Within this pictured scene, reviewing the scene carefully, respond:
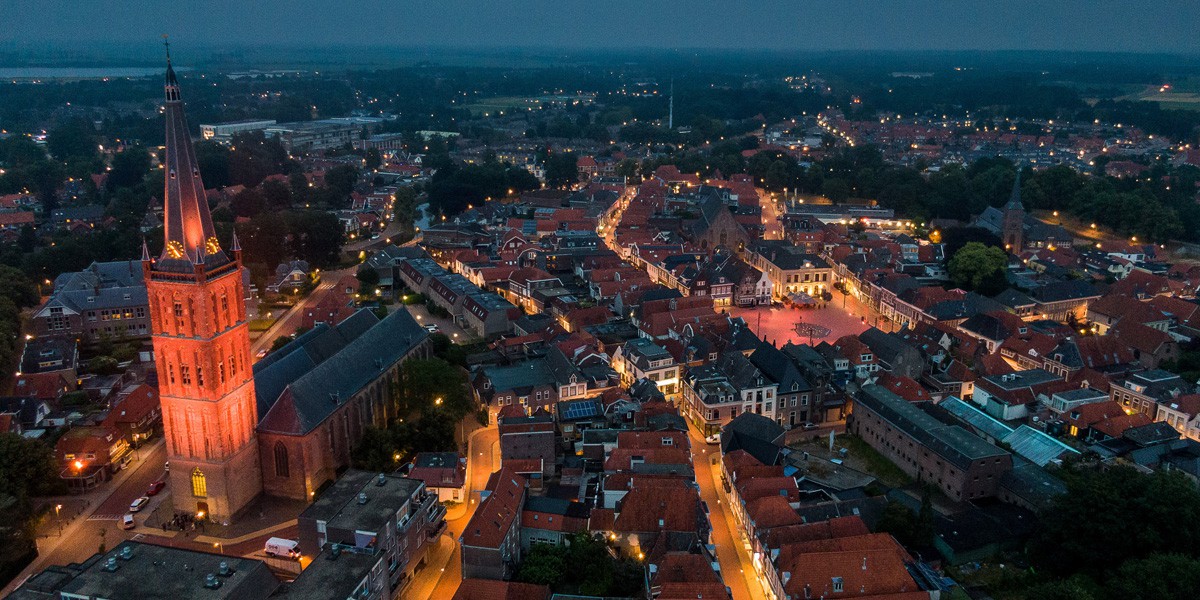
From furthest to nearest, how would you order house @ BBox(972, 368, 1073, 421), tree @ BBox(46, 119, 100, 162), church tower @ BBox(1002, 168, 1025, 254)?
tree @ BBox(46, 119, 100, 162) → church tower @ BBox(1002, 168, 1025, 254) → house @ BBox(972, 368, 1073, 421)

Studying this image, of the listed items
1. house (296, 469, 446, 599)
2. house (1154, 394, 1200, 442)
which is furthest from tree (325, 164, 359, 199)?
house (1154, 394, 1200, 442)

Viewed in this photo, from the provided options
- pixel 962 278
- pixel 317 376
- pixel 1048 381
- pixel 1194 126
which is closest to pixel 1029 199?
A: pixel 962 278

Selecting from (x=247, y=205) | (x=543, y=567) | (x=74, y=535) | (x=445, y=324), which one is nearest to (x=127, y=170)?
(x=247, y=205)

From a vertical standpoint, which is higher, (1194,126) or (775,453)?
(1194,126)

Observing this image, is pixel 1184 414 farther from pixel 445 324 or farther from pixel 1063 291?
pixel 445 324

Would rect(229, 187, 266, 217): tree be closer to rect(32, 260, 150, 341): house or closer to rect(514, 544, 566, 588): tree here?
rect(32, 260, 150, 341): house

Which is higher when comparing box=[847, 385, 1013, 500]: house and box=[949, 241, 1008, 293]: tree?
box=[949, 241, 1008, 293]: tree

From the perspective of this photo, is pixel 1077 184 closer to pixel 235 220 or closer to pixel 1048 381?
pixel 1048 381
